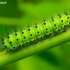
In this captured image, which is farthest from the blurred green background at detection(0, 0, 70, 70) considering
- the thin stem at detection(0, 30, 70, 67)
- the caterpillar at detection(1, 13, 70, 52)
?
the thin stem at detection(0, 30, 70, 67)

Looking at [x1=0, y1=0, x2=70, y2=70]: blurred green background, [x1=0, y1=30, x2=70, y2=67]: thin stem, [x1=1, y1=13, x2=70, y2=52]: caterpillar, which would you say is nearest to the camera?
[x1=0, y1=30, x2=70, y2=67]: thin stem

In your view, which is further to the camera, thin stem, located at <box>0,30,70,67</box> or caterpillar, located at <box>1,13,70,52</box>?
caterpillar, located at <box>1,13,70,52</box>

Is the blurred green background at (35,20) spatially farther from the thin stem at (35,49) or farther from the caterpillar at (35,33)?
the thin stem at (35,49)

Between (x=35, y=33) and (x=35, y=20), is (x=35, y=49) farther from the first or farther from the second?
(x=35, y=20)

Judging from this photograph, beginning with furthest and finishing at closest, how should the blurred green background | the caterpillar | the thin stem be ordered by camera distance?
the blurred green background
the caterpillar
the thin stem

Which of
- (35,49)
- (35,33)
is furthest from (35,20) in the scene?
(35,49)

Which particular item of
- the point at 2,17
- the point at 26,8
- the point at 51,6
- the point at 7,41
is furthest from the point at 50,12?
the point at 7,41

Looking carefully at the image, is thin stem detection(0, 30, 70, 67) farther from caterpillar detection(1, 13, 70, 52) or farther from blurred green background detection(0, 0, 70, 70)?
blurred green background detection(0, 0, 70, 70)
